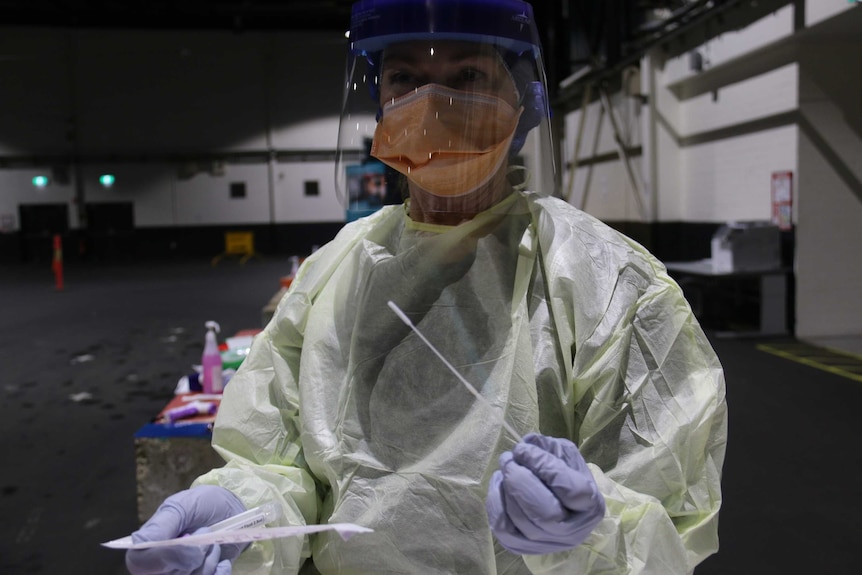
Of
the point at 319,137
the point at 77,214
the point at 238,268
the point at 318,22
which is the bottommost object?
the point at 238,268

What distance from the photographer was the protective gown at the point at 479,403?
1034 millimetres

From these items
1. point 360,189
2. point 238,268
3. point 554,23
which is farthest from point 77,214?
point 360,189

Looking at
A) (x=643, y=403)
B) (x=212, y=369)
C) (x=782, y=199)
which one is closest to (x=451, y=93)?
(x=643, y=403)

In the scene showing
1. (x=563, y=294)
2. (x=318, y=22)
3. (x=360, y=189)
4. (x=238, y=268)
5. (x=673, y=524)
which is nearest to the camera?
(x=673, y=524)

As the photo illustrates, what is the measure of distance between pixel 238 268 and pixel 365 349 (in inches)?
541

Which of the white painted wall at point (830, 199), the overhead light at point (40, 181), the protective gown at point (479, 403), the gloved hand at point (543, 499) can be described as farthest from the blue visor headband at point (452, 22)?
the overhead light at point (40, 181)

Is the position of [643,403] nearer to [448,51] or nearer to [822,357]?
[448,51]

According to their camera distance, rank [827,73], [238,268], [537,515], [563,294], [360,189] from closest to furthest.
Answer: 1. [537,515]
2. [563,294]
3. [360,189]
4. [827,73]
5. [238,268]

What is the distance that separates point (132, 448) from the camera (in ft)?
13.5

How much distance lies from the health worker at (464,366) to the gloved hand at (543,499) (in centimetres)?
12

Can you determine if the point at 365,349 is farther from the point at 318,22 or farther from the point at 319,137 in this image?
the point at 319,137

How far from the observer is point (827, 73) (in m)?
6.10

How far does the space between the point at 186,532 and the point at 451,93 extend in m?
0.75

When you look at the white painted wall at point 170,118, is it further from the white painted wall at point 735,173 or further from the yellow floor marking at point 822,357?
the yellow floor marking at point 822,357
